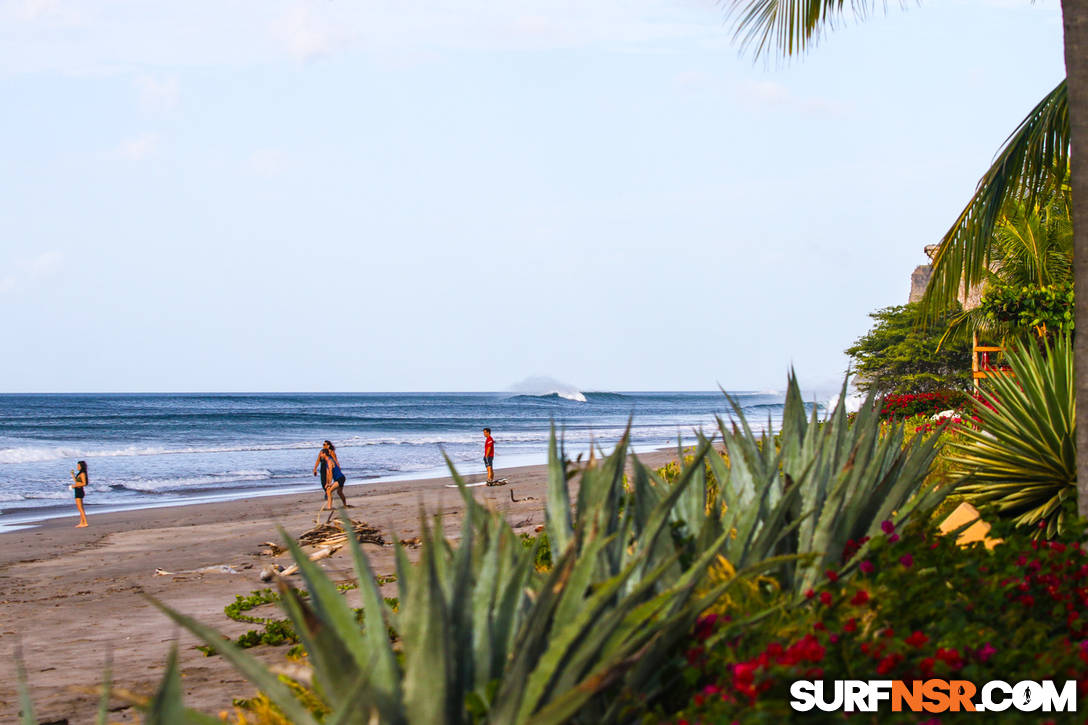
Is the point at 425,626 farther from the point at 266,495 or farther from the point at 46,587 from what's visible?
the point at 266,495

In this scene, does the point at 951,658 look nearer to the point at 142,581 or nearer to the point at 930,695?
the point at 930,695

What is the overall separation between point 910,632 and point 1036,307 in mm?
14841

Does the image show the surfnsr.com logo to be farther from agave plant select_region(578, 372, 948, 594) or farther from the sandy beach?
the sandy beach

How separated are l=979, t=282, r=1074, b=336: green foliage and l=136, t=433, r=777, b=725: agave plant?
14381 millimetres

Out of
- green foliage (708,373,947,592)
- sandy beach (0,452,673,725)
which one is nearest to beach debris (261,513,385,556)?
sandy beach (0,452,673,725)

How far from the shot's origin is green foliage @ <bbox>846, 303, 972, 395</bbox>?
36.3m

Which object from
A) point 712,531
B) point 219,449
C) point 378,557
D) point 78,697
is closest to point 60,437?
point 219,449

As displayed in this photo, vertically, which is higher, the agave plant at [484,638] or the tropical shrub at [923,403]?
the tropical shrub at [923,403]

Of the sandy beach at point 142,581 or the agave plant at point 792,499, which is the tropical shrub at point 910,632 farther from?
the sandy beach at point 142,581

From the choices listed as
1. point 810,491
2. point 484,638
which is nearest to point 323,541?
point 810,491

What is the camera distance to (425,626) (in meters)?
2.30

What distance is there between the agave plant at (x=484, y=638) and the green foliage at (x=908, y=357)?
111 ft

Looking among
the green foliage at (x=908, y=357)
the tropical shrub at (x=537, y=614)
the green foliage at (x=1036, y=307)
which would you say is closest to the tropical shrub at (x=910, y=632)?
the tropical shrub at (x=537, y=614)

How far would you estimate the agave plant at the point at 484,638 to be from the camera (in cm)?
228
